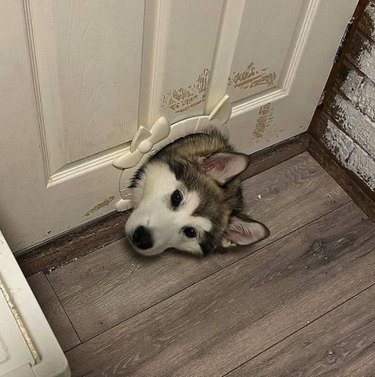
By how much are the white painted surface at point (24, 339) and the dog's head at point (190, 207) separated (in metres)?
0.45

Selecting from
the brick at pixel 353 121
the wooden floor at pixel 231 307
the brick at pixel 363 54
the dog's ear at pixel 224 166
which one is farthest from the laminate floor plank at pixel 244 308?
the brick at pixel 363 54

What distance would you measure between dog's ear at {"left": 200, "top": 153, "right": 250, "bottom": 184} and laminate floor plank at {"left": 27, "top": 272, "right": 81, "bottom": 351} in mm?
539

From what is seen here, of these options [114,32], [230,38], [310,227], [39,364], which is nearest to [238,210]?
[310,227]

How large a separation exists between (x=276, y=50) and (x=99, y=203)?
2.09 ft

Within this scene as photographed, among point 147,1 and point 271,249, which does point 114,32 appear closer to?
point 147,1

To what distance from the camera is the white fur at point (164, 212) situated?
1.46 meters

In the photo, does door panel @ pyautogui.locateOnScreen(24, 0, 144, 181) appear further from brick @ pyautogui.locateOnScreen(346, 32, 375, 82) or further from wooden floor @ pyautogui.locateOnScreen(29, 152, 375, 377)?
brick @ pyautogui.locateOnScreen(346, 32, 375, 82)

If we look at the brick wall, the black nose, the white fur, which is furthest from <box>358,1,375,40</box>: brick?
the black nose

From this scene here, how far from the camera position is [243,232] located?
63.2 inches

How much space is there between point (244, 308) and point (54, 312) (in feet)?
1.73

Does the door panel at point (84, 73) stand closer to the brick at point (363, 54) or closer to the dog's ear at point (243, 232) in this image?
the dog's ear at point (243, 232)

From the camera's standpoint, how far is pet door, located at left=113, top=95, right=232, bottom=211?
1.52 m

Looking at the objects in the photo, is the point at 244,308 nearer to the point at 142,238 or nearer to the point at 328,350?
the point at 328,350

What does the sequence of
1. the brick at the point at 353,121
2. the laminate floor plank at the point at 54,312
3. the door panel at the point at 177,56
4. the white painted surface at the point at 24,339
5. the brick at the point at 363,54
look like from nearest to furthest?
the white painted surface at the point at 24,339 → the door panel at the point at 177,56 → the laminate floor plank at the point at 54,312 → the brick at the point at 363,54 → the brick at the point at 353,121
